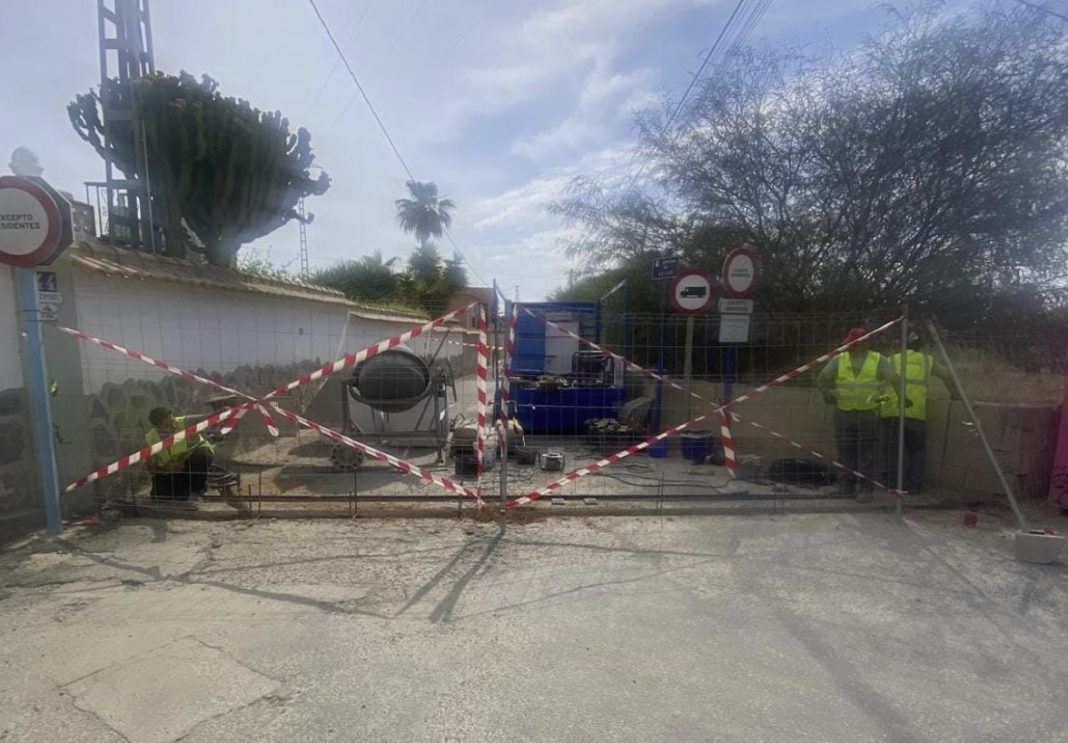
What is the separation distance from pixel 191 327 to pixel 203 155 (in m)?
5.93

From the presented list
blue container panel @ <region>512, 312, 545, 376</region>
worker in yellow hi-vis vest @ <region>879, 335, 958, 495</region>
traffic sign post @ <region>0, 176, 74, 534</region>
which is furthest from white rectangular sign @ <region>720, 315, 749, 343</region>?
traffic sign post @ <region>0, 176, 74, 534</region>

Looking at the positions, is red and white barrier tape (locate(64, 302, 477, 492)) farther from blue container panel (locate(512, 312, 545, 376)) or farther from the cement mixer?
blue container panel (locate(512, 312, 545, 376))

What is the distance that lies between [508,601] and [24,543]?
3900mm

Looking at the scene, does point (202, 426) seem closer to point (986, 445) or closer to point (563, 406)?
point (563, 406)

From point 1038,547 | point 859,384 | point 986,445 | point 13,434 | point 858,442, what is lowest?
point 1038,547

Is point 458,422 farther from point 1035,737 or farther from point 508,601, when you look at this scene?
point 1035,737

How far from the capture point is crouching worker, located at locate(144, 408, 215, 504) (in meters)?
5.41

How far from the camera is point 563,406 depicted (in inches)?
361

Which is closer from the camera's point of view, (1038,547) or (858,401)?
(1038,547)

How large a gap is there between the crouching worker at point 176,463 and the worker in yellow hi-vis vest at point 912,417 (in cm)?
680

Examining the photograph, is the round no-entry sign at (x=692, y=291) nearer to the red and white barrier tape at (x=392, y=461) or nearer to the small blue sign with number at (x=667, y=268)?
the small blue sign with number at (x=667, y=268)

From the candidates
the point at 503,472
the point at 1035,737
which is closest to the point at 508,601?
the point at 503,472

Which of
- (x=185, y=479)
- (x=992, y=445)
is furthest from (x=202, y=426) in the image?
(x=992, y=445)

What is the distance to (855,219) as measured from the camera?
8.42 meters
